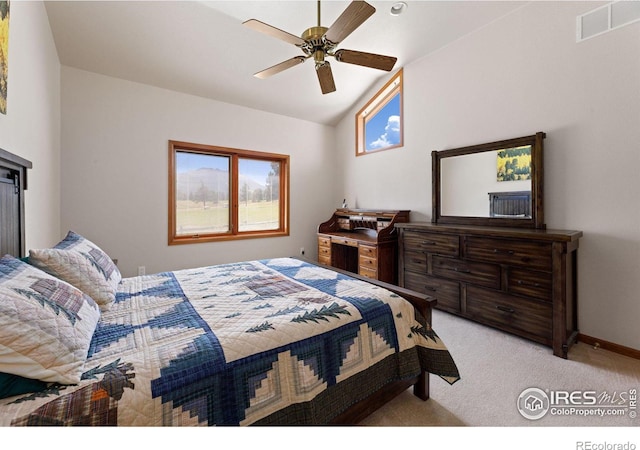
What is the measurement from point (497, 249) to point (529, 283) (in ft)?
1.18

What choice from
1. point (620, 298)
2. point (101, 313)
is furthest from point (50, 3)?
point (620, 298)

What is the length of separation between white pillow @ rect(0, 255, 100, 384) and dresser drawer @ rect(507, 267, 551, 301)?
291 centimetres

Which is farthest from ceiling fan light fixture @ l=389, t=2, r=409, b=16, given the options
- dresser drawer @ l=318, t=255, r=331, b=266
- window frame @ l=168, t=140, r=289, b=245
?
dresser drawer @ l=318, t=255, r=331, b=266

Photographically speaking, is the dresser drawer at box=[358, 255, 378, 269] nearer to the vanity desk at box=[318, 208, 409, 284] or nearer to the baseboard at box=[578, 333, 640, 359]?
the vanity desk at box=[318, 208, 409, 284]

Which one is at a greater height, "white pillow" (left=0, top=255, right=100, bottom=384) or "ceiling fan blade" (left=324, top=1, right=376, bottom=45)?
"ceiling fan blade" (left=324, top=1, right=376, bottom=45)

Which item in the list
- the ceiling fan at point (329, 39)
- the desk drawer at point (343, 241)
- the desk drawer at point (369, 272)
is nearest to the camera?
the ceiling fan at point (329, 39)

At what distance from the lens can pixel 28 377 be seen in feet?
2.70

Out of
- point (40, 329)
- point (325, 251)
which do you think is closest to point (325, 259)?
point (325, 251)

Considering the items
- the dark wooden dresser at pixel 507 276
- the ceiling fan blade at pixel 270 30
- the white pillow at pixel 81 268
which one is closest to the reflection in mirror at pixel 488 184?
the dark wooden dresser at pixel 507 276

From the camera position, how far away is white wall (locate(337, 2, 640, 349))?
2174 mm

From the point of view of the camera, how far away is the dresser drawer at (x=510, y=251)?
7.34 ft

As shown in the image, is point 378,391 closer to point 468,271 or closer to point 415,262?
point 468,271

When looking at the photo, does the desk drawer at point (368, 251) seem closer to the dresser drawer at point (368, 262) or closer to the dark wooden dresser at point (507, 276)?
the dresser drawer at point (368, 262)

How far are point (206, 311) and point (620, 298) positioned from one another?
3143 mm
